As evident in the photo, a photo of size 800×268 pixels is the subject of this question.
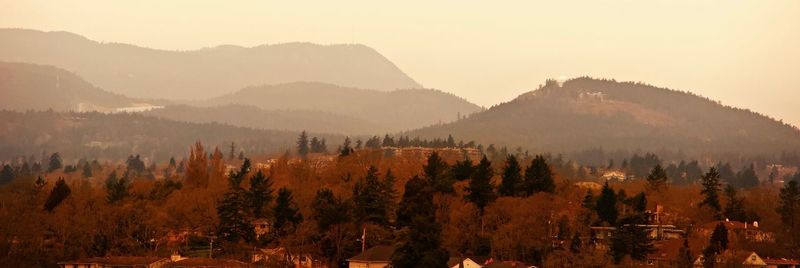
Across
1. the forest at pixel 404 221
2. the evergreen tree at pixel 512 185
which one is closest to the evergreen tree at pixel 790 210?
the forest at pixel 404 221

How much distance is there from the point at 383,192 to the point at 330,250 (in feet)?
23.0

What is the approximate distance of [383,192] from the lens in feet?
263

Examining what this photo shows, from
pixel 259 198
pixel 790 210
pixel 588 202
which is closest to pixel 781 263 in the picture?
pixel 790 210

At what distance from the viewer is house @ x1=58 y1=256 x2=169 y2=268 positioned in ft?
234

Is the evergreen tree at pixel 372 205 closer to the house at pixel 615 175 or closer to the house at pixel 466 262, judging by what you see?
the house at pixel 466 262

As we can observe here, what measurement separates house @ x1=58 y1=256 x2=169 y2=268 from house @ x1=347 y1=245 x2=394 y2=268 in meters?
10.3

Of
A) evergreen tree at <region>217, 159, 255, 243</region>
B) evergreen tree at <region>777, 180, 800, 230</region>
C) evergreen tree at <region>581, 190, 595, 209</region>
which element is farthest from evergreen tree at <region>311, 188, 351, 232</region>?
evergreen tree at <region>777, 180, 800, 230</region>

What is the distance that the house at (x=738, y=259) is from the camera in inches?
2719

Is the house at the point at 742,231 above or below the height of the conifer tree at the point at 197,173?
below

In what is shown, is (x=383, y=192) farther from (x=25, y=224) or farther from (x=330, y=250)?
(x=25, y=224)

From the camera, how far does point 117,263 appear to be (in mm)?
71562

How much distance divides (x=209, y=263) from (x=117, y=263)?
521 centimetres

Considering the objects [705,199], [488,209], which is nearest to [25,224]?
[488,209]

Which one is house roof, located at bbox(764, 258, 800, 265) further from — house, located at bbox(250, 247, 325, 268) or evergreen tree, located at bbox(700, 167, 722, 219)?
house, located at bbox(250, 247, 325, 268)
